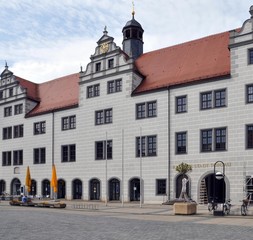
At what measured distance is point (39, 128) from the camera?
54.0 m

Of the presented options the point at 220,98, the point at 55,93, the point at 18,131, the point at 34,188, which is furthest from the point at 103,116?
the point at 18,131

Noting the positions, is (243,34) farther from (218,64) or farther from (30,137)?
(30,137)

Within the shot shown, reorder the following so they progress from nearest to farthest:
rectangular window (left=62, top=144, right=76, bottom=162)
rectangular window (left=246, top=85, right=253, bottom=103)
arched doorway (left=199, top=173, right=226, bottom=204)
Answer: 1. rectangular window (left=246, top=85, right=253, bottom=103)
2. arched doorway (left=199, top=173, right=226, bottom=204)
3. rectangular window (left=62, top=144, right=76, bottom=162)

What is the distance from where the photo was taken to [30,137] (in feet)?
180

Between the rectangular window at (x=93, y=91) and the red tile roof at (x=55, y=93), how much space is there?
224 centimetres

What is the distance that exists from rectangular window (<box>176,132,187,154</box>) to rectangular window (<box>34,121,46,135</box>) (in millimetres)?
19922

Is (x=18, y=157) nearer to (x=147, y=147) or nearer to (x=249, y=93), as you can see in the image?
(x=147, y=147)

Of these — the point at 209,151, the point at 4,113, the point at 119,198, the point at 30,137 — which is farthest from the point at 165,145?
the point at 4,113

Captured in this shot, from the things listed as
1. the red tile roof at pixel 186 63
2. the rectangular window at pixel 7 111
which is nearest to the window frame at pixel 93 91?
the red tile roof at pixel 186 63

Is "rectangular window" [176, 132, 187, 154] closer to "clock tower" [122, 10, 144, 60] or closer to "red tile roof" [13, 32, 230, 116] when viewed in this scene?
"red tile roof" [13, 32, 230, 116]

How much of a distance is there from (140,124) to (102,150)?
5868mm

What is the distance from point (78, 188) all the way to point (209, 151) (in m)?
17.6

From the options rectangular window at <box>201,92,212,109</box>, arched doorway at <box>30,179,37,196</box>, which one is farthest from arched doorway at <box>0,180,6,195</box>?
rectangular window at <box>201,92,212,109</box>

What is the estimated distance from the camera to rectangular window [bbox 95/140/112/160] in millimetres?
45531
